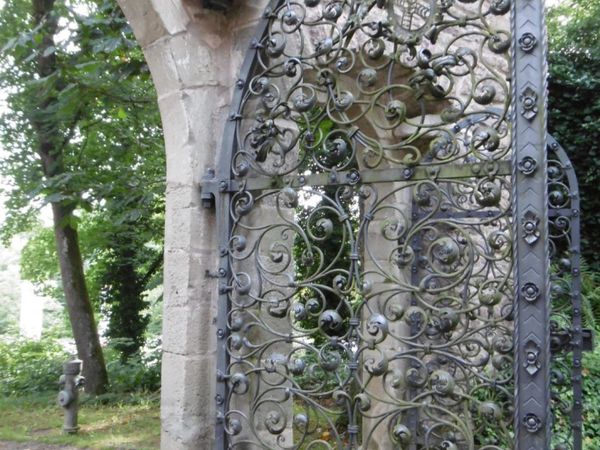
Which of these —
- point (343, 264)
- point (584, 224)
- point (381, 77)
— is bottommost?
point (343, 264)

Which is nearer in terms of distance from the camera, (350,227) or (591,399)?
(350,227)

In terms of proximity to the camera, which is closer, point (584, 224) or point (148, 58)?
point (148, 58)

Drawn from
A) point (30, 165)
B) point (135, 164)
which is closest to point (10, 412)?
point (30, 165)

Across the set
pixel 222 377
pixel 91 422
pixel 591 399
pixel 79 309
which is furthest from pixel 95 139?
pixel 591 399

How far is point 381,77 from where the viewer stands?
3738mm

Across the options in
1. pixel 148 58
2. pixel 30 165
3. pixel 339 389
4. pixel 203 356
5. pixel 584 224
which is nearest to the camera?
pixel 339 389

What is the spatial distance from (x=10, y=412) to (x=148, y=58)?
5.41 meters

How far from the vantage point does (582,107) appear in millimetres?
6656

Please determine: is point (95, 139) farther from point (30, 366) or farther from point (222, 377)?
point (30, 366)

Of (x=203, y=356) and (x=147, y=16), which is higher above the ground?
(x=147, y=16)

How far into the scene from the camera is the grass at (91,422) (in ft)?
16.0

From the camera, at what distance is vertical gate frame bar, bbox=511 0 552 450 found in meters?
1.61

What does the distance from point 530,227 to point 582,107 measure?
575 centimetres

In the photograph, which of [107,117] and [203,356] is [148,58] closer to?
[203,356]
